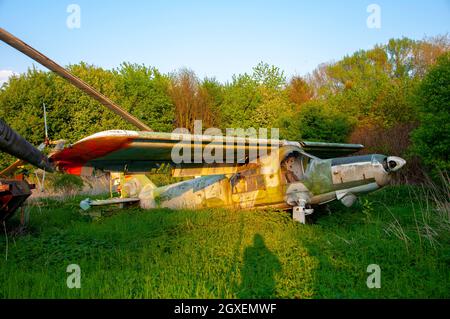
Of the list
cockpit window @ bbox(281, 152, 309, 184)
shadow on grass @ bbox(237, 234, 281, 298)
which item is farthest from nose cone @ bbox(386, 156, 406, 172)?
shadow on grass @ bbox(237, 234, 281, 298)

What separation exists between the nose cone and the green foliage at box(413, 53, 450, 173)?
384cm

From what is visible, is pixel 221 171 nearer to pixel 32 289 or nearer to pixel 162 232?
pixel 162 232

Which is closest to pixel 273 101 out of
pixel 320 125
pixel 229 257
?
pixel 320 125

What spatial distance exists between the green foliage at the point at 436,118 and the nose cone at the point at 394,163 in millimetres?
3836

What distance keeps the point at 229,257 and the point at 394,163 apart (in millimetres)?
4259

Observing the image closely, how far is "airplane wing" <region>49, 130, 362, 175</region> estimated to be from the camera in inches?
219

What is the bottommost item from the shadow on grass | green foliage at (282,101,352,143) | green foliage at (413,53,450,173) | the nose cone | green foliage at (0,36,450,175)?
the shadow on grass

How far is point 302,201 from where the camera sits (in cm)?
767

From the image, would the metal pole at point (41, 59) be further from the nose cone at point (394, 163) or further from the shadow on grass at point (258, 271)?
the nose cone at point (394, 163)

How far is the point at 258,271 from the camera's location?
15.1 ft

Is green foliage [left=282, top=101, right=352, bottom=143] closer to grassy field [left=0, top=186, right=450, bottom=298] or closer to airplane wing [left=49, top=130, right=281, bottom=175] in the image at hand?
airplane wing [left=49, top=130, right=281, bottom=175]

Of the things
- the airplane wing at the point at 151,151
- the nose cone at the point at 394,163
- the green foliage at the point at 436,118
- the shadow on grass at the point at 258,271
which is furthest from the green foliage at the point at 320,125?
the shadow on grass at the point at 258,271
